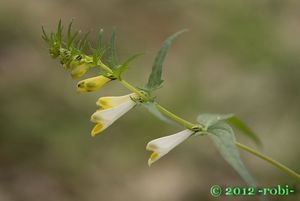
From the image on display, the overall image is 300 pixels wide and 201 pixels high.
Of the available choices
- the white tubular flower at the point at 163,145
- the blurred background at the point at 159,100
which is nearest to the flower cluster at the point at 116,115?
the white tubular flower at the point at 163,145

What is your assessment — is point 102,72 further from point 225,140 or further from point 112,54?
point 225,140

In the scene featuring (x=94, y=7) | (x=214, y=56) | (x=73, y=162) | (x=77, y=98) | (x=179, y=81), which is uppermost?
(x=94, y=7)

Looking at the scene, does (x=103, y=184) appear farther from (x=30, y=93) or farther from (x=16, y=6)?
(x=16, y=6)

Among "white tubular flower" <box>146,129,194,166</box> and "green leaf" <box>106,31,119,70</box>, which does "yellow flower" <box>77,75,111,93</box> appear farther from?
"white tubular flower" <box>146,129,194,166</box>

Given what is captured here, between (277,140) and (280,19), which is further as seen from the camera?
(280,19)

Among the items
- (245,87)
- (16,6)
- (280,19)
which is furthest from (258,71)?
(16,6)

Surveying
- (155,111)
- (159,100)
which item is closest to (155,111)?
(155,111)

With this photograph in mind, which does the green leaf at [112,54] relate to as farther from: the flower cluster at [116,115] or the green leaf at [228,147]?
the green leaf at [228,147]
